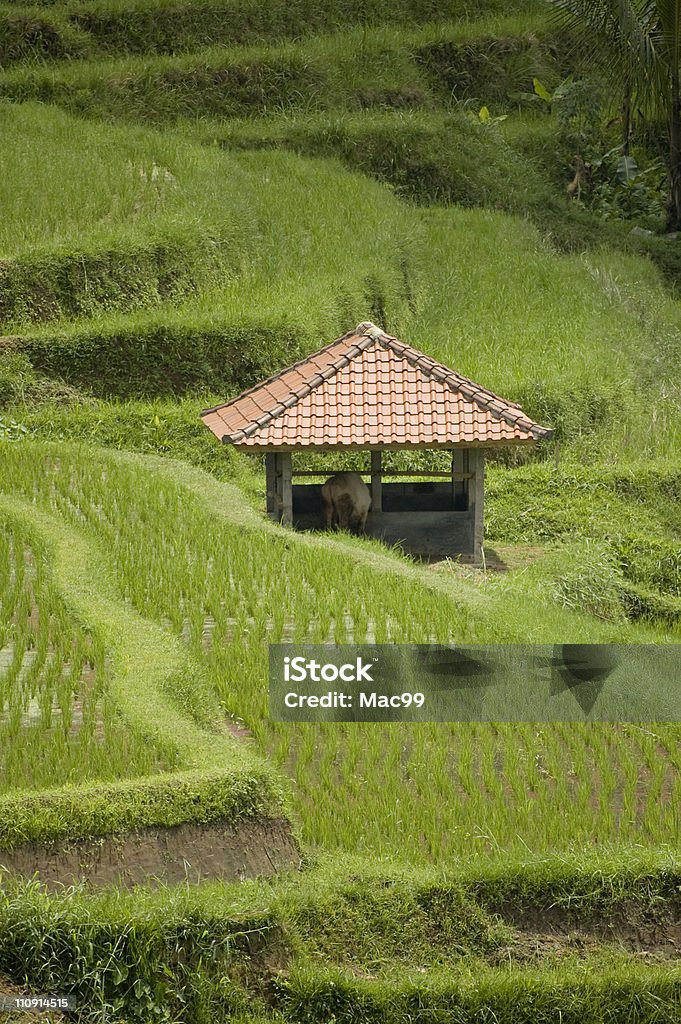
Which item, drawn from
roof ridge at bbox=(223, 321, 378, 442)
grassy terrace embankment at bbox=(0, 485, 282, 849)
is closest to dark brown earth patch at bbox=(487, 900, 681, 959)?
grassy terrace embankment at bbox=(0, 485, 282, 849)

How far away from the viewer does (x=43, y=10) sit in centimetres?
2153

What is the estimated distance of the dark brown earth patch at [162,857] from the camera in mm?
5316

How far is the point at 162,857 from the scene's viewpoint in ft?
18.0

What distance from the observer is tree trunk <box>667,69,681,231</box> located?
63.2 feet

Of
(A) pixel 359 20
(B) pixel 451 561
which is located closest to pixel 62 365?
(B) pixel 451 561

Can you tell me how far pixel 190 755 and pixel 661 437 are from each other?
9.81 meters

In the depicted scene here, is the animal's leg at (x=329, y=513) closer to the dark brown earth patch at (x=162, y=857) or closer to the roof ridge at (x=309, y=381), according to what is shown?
the roof ridge at (x=309, y=381)

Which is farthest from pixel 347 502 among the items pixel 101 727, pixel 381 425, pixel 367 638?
pixel 101 727

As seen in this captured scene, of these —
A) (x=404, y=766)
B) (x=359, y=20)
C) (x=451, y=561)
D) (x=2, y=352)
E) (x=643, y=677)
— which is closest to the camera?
(x=404, y=766)

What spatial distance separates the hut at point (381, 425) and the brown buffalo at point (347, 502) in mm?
145

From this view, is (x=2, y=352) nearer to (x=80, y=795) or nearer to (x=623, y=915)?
(x=80, y=795)

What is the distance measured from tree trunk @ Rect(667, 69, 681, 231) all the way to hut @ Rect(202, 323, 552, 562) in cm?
957

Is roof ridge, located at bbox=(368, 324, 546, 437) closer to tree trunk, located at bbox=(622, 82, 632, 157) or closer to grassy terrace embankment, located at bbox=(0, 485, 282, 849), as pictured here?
grassy terrace embankment, located at bbox=(0, 485, 282, 849)

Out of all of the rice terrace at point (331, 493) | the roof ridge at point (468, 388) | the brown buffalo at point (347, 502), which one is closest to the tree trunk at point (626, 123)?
the rice terrace at point (331, 493)
